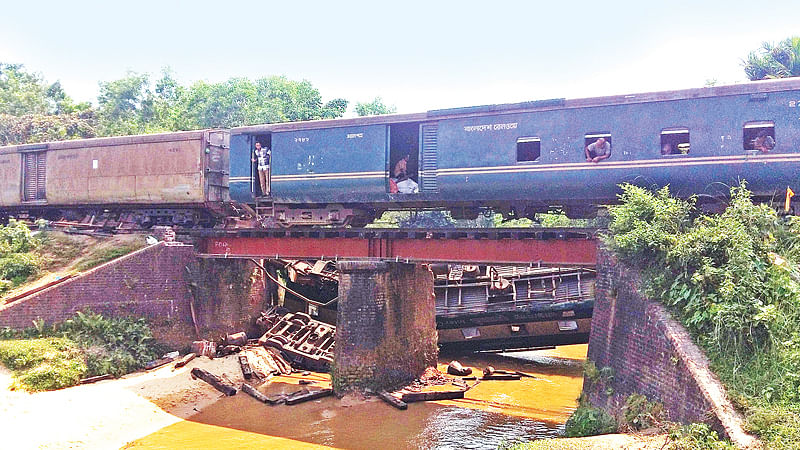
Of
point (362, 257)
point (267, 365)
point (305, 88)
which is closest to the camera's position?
point (362, 257)

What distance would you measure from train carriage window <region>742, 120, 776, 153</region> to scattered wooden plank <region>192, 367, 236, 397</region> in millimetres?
13589

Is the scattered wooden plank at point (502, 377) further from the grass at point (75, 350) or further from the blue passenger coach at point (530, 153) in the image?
the grass at point (75, 350)

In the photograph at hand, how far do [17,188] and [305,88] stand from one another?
92.8 feet

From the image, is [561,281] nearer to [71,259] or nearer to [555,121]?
[555,121]

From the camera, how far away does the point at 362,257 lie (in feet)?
54.5

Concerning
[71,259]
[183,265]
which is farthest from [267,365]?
[71,259]

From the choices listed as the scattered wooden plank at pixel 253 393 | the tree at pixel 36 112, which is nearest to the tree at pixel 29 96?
the tree at pixel 36 112

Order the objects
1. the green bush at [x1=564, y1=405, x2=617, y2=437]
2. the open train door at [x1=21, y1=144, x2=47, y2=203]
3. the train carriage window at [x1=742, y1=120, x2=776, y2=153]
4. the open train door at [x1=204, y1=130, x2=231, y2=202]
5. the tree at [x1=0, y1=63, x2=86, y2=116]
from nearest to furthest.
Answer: the green bush at [x1=564, y1=405, x2=617, y2=437] < the train carriage window at [x1=742, y1=120, x2=776, y2=153] < the open train door at [x1=204, y1=130, x2=231, y2=202] < the open train door at [x1=21, y1=144, x2=47, y2=203] < the tree at [x1=0, y1=63, x2=86, y2=116]

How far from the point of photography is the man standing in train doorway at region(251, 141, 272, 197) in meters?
18.2

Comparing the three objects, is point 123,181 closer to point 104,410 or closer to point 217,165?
point 217,165

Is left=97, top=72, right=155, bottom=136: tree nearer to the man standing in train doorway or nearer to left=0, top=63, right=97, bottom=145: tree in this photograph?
left=0, top=63, right=97, bottom=145: tree

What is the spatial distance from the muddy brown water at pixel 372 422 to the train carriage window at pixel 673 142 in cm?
653

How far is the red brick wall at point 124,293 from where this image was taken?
16.7 metres

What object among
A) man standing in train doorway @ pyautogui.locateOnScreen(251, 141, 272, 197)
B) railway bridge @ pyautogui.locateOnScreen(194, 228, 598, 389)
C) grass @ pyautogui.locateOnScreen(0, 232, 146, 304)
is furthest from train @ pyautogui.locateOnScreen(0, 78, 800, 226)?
grass @ pyautogui.locateOnScreen(0, 232, 146, 304)
